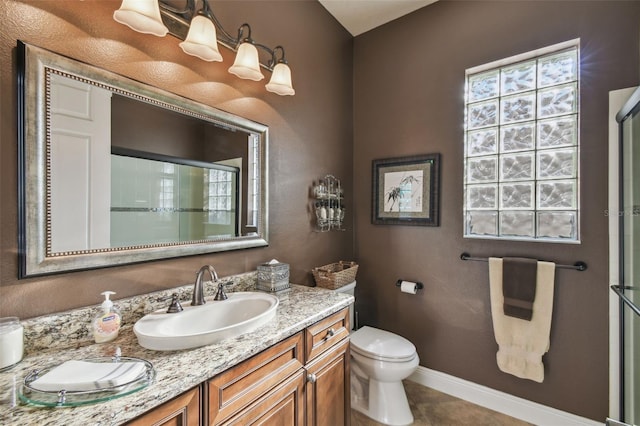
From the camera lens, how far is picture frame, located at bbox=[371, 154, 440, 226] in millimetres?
2152

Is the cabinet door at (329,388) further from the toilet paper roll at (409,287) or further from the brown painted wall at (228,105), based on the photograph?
the toilet paper roll at (409,287)

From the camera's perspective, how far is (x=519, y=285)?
5.82 ft

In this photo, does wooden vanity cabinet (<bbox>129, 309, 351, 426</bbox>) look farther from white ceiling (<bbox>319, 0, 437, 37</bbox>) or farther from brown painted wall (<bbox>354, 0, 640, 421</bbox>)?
white ceiling (<bbox>319, 0, 437, 37</bbox>)

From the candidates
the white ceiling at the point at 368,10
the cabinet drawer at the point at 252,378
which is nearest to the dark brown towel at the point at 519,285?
the cabinet drawer at the point at 252,378

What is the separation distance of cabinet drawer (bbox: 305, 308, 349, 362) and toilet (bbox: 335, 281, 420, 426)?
44 cm

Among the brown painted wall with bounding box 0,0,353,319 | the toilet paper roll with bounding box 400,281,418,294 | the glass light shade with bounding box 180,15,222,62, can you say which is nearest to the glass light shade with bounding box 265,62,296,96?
the brown painted wall with bounding box 0,0,353,319

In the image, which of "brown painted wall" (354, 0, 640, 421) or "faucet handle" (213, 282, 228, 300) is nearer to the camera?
"faucet handle" (213, 282, 228, 300)

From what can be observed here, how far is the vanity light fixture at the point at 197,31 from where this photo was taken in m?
1.02

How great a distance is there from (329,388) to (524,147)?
1906 millimetres

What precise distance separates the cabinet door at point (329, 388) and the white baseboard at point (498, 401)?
99 cm

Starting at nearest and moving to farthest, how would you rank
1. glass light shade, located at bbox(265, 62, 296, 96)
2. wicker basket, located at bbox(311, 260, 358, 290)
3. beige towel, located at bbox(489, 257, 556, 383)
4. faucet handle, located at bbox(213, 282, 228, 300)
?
1. faucet handle, located at bbox(213, 282, 228, 300)
2. glass light shade, located at bbox(265, 62, 296, 96)
3. beige towel, located at bbox(489, 257, 556, 383)
4. wicker basket, located at bbox(311, 260, 358, 290)

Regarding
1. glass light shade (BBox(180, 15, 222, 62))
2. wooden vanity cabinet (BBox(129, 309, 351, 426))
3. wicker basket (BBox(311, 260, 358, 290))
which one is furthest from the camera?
wicker basket (BBox(311, 260, 358, 290))

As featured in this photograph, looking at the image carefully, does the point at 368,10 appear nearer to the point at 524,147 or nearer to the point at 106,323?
the point at 524,147

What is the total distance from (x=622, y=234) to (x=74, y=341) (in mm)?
2586
